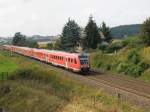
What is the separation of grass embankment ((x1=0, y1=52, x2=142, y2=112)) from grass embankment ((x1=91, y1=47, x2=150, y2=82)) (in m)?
8.96

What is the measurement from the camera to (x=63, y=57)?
170 feet

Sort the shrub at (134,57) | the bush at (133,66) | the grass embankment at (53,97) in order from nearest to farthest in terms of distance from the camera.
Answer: the grass embankment at (53,97) → the bush at (133,66) → the shrub at (134,57)

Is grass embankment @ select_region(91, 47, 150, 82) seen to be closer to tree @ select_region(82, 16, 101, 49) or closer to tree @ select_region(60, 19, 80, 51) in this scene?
tree @ select_region(82, 16, 101, 49)

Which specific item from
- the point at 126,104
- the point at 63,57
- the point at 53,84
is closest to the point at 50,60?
the point at 63,57

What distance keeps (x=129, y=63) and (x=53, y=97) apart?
20.3 m

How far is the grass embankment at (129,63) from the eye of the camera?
141 ft

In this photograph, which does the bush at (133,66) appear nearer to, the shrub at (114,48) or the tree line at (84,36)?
the shrub at (114,48)

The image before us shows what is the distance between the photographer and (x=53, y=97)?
28938 millimetres

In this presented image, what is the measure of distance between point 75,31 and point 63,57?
166 feet

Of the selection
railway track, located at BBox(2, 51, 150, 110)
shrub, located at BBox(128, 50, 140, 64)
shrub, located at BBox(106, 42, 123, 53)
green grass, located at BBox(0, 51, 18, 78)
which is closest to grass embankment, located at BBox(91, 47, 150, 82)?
shrub, located at BBox(128, 50, 140, 64)

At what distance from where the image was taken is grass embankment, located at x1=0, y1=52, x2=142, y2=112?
80.2ft

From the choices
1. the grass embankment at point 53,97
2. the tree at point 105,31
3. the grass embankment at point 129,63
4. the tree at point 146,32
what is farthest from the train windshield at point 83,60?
the tree at point 105,31

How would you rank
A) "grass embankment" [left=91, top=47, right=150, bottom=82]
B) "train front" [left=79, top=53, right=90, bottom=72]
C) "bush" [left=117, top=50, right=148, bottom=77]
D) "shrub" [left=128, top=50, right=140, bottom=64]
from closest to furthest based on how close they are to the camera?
"grass embankment" [left=91, top=47, right=150, bottom=82], "bush" [left=117, top=50, right=148, bottom=77], "train front" [left=79, top=53, right=90, bottom=72], "shrub" [left=128, top=50, right=140, bottom=64]

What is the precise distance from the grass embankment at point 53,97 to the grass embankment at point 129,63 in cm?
896
